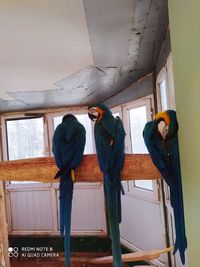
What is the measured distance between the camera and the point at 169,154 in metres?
0.95

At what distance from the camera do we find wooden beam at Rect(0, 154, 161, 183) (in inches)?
45.4

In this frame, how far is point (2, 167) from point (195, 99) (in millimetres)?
986

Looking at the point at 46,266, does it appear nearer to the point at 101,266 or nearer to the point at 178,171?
the point at 101,266

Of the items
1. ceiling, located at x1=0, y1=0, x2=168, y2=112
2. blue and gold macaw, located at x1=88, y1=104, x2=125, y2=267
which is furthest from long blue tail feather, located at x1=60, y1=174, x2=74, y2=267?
ceiling, located at x1=0, y1=0, x2=168, y2=112

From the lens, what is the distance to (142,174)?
116 centimetres

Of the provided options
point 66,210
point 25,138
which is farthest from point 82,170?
point 25,138

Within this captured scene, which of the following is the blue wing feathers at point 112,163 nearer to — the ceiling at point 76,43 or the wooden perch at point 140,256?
the ceiling at point 76,43

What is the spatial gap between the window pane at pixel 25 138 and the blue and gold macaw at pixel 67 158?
121 inches

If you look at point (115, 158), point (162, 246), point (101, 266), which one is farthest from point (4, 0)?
point (101, 266)

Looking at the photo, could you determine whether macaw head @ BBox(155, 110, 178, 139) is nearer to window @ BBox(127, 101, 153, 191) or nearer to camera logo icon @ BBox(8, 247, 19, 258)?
window @ BBox(127, 101, 153, 191)

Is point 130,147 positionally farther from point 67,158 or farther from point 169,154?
point 169,154

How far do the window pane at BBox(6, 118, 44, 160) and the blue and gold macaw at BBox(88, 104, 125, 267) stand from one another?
10.6ft

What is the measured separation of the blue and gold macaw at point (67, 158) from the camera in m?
1.09

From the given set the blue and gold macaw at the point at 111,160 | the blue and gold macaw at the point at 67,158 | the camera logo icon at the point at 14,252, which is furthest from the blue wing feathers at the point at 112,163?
the camera logo icon at the point at 14,252
